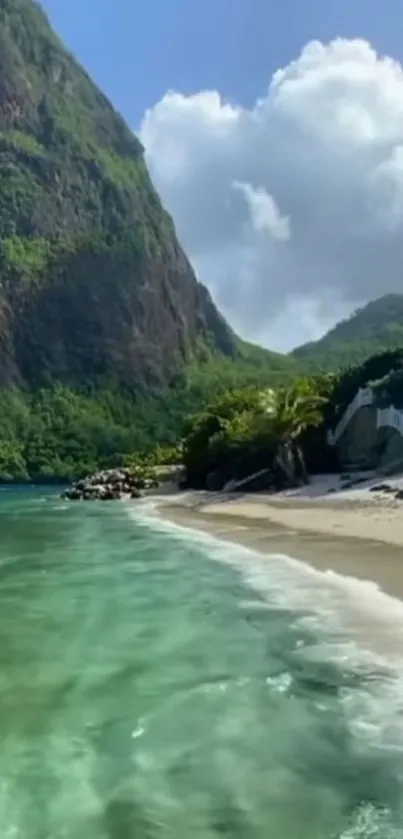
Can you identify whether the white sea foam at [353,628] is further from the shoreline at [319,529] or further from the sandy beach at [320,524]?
the sandy beach at [320,524]

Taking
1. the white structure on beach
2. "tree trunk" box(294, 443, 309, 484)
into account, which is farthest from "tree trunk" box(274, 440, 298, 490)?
the white structure on beach

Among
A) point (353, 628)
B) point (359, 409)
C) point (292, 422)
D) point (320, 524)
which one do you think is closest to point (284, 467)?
point (292, 422)

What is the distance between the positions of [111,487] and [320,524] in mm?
44908

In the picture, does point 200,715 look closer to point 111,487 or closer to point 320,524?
point 320,524

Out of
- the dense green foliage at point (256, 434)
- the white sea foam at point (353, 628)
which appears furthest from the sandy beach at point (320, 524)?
the dense green foliage at point (256, 434)

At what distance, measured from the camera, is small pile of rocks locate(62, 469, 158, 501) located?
76812 mm

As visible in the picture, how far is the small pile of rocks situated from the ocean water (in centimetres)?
5615

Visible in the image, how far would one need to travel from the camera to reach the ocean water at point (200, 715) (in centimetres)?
820

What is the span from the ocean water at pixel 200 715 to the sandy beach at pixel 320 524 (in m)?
1.86

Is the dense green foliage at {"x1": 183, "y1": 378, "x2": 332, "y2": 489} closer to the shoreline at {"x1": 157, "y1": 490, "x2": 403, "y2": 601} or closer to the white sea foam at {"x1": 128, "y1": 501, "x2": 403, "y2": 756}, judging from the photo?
the shoreline at {"x1": 157, "y1": 490, "x2": 403, "y2": 601}

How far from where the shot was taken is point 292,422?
2603 inches

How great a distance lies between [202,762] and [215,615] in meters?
7.80

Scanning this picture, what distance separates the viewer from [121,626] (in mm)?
16453

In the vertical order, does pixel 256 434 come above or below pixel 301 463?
above
